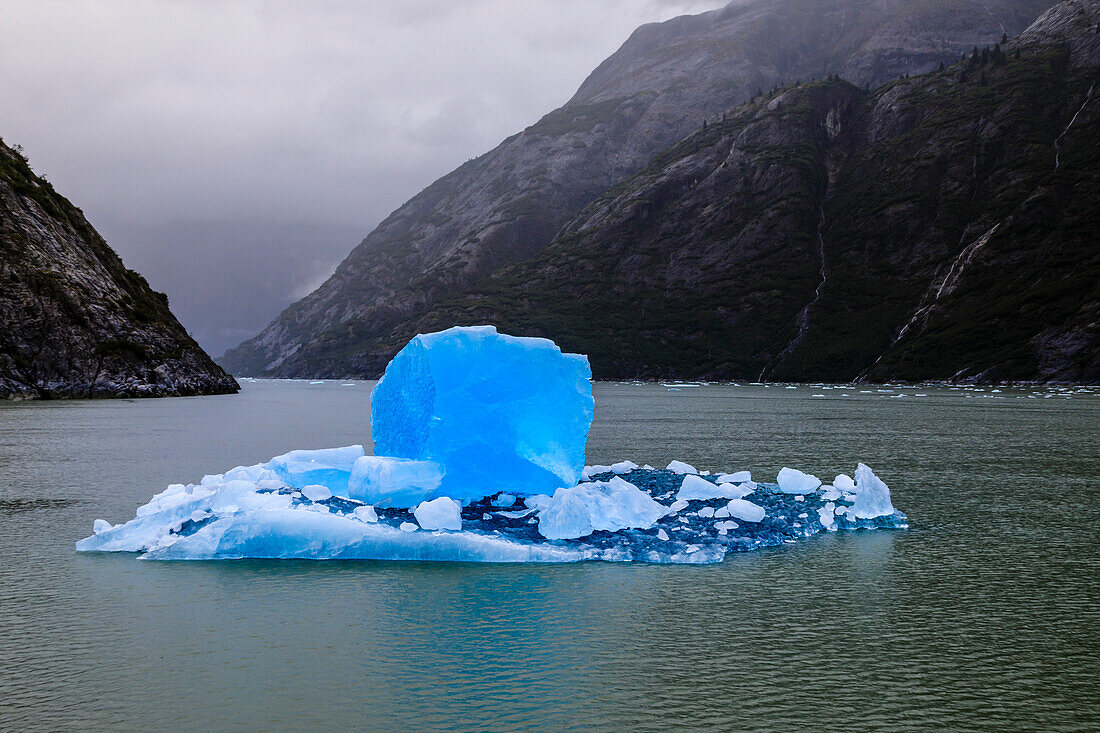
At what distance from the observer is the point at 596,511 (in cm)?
1518

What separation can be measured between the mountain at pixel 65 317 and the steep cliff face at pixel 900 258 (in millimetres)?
99167

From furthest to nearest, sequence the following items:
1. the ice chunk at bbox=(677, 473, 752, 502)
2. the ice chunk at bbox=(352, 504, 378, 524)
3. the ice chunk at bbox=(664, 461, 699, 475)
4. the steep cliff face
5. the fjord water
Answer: the steep cliff face → the ice chunk at bbox=(664, 461, 699, 475) → the ice chunk at bbox=(677, 473, 752, 502) → the ice chunk at bbox=(352, 504, 378, 524) → the fjord water

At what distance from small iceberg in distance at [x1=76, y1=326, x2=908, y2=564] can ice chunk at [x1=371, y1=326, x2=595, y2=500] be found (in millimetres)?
30

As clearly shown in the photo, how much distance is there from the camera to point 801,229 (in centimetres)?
18338

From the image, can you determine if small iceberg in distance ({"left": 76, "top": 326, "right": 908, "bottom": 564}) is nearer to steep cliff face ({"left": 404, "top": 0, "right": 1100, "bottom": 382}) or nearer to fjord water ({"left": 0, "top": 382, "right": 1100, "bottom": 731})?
fjord water ({"left": 0, "top": 382, "right": 1100, "bottom": 731})

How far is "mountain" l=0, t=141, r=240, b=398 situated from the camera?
66.9 meters

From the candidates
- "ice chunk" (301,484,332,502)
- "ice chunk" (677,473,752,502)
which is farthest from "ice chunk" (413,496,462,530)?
"ice chunk" (677,473,752,502)

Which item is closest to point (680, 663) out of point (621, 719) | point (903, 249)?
point (621, 719)

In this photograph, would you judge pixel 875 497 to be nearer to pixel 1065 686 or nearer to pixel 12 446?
pixel 1065 686

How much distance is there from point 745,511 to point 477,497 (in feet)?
20.9

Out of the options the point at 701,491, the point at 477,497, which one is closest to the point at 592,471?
the point at 701,491

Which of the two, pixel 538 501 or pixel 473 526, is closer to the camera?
pixel 473 526

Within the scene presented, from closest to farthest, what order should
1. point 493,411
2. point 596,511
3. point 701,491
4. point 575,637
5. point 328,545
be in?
point 575,637 < point 328,545 < point 596,511 < point 493,411 < point 701,491

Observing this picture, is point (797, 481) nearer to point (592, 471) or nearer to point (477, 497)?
point (592, 471)
